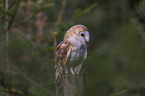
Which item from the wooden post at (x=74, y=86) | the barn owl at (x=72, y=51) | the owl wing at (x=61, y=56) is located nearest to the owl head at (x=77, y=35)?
the barn owl at (x=72, y=51)

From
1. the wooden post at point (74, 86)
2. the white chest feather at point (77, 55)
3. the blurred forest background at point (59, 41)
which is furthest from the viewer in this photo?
the blurred forest background at point (59, 41)

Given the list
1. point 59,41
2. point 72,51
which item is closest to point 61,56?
point 72,51

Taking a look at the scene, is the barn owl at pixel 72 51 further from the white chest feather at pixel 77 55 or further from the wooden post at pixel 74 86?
the wooden post at pixel 74 86

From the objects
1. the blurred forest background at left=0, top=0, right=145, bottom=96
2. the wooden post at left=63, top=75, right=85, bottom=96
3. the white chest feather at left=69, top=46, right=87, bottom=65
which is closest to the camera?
the wooden post at left=63, top=75, right=85, bottom=96

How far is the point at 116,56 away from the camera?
370 inches

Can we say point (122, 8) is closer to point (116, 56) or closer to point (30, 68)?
point (116, 56)

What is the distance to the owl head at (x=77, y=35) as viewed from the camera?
1.94m

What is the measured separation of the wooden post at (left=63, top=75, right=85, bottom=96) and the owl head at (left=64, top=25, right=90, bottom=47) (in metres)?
0.30

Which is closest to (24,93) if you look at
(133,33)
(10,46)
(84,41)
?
(10,46)

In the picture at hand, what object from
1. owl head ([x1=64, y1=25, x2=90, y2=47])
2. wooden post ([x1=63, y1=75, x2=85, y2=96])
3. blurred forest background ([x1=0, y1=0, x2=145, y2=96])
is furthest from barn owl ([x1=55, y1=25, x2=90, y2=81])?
wooden post ([x1=63, y1=75, x2=85, y2=96])

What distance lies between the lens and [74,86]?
6.11ft

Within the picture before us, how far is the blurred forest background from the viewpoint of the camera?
3.02m

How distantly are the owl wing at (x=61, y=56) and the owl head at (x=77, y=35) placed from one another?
4.2 inches

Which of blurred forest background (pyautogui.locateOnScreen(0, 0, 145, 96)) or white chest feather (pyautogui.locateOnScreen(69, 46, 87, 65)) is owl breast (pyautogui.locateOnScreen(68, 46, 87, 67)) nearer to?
white chest feather (pyautogui.locateOnScreen(69, 46, 87, 65))
